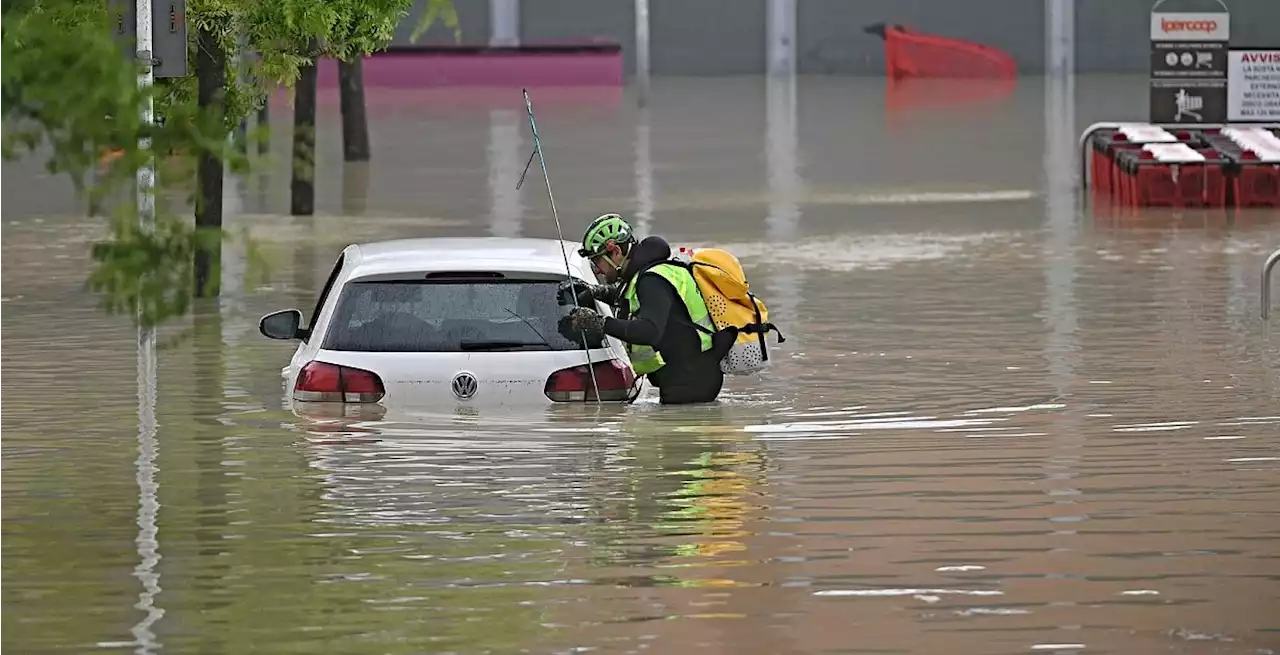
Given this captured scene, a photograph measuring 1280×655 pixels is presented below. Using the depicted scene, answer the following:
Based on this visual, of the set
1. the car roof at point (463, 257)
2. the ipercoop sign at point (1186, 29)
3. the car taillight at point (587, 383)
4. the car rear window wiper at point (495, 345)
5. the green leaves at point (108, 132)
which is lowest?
the car taillight at point (587, 383)

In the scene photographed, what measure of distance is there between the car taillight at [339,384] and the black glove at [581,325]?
816 mm

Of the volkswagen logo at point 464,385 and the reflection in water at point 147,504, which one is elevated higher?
the volkswagen logo at point 464,385

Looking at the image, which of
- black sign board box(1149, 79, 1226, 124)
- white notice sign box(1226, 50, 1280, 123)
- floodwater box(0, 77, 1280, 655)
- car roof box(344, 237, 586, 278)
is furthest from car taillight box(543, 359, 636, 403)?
black sign board box(1149, 79, 1226, 124)

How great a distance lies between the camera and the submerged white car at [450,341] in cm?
1235

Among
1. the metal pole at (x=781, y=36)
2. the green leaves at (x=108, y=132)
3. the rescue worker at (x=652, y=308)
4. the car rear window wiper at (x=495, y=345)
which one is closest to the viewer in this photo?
the green leaves at (x=108, y=132)

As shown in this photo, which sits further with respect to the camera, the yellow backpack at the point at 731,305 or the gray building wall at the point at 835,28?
the gray building wall at the point at 835,28

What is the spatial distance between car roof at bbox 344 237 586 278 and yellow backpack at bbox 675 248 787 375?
23.1 inches

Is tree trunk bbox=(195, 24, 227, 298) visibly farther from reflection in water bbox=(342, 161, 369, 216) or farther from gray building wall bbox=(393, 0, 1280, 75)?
gray building wall bbox=(393, 0, 1280, 75)

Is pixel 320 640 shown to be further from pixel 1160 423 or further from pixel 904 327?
pixel 904 327

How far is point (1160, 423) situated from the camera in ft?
45.2

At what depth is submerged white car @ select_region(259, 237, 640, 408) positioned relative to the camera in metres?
12.4

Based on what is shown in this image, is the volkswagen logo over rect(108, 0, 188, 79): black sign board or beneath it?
beneath

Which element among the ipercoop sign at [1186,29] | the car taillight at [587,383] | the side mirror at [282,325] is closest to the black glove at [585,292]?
the car taillight at [587,383]

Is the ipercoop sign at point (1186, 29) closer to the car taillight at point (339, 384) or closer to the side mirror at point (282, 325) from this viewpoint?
the side mirror at point (282, 325)
